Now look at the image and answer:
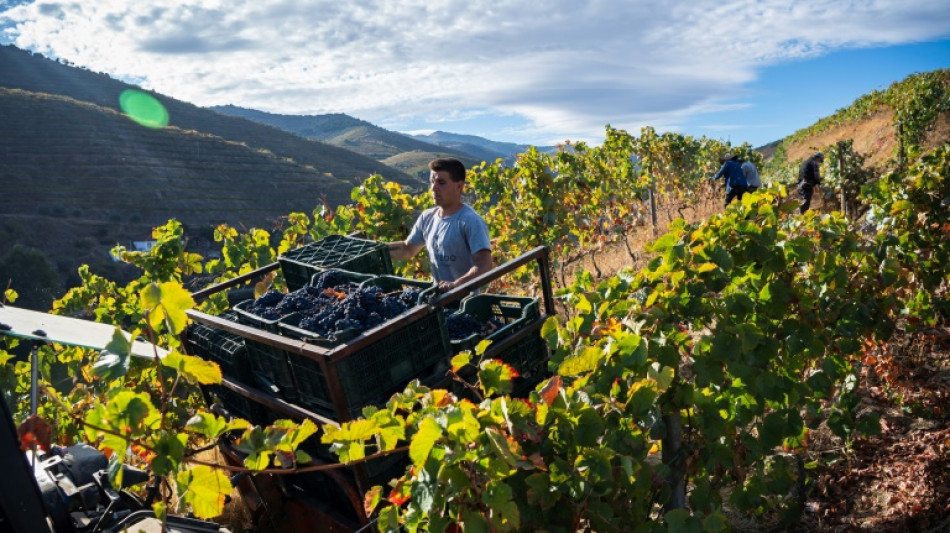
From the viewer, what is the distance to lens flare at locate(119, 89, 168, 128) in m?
63.1

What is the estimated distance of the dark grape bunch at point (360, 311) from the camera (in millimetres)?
2867

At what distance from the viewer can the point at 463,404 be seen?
161 cm

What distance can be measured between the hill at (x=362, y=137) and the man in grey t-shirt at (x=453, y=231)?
305 feet

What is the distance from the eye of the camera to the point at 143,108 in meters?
68.6

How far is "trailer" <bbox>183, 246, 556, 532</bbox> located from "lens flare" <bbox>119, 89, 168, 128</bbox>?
2645 inches

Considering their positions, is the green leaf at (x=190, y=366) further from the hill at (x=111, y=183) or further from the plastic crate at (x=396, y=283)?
the hill at (x=111, y=183)

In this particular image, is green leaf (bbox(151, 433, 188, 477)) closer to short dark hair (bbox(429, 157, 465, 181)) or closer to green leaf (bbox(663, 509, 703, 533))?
green leaf (bbox(663, 509, 703, 533))

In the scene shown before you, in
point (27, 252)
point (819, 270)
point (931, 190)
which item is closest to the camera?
point (819, 270)

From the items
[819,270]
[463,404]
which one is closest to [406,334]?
[463,404]

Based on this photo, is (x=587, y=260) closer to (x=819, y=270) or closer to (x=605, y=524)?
(x=819, y=270)

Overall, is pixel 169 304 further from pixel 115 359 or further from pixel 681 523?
pixel 681 523

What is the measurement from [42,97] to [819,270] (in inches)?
2701

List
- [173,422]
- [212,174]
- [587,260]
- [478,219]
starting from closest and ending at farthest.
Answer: [478,219]
[173,422]
[587,260]
[212,174]

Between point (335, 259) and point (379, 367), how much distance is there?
1.70m
